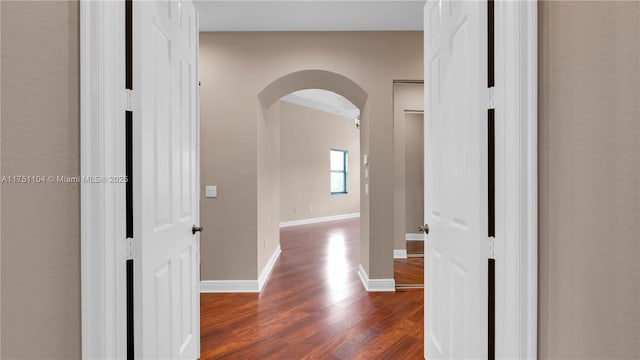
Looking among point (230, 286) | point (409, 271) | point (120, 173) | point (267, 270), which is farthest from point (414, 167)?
point (120, 173)

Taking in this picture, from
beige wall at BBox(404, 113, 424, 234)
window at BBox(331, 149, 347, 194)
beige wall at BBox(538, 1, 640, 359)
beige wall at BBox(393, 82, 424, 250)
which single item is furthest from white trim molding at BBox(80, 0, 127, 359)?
window at BBox(331, 149, 347, 194)

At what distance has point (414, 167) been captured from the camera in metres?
5.04

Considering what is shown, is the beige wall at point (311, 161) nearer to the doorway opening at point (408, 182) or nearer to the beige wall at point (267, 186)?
the beige wall at point (267, 186)

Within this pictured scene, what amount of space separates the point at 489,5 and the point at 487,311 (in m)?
1.24

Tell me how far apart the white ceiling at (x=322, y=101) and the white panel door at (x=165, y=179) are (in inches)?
235

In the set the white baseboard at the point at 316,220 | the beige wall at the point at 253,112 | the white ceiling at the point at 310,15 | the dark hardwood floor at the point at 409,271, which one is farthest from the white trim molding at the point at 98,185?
the white baseboard at the point at 316,220

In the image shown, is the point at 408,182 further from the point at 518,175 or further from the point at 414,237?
the point at 518,175

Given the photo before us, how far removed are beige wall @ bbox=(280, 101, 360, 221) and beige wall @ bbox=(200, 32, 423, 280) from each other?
4.50 meters

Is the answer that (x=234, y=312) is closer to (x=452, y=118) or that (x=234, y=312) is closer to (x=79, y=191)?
(x=79, y=191)

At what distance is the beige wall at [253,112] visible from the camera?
3.37m

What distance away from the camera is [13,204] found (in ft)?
2.83

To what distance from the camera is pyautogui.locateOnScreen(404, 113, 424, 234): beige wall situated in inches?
196

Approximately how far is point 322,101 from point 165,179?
739 cm

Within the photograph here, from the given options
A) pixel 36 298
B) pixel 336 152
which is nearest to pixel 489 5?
pixel 36 298
